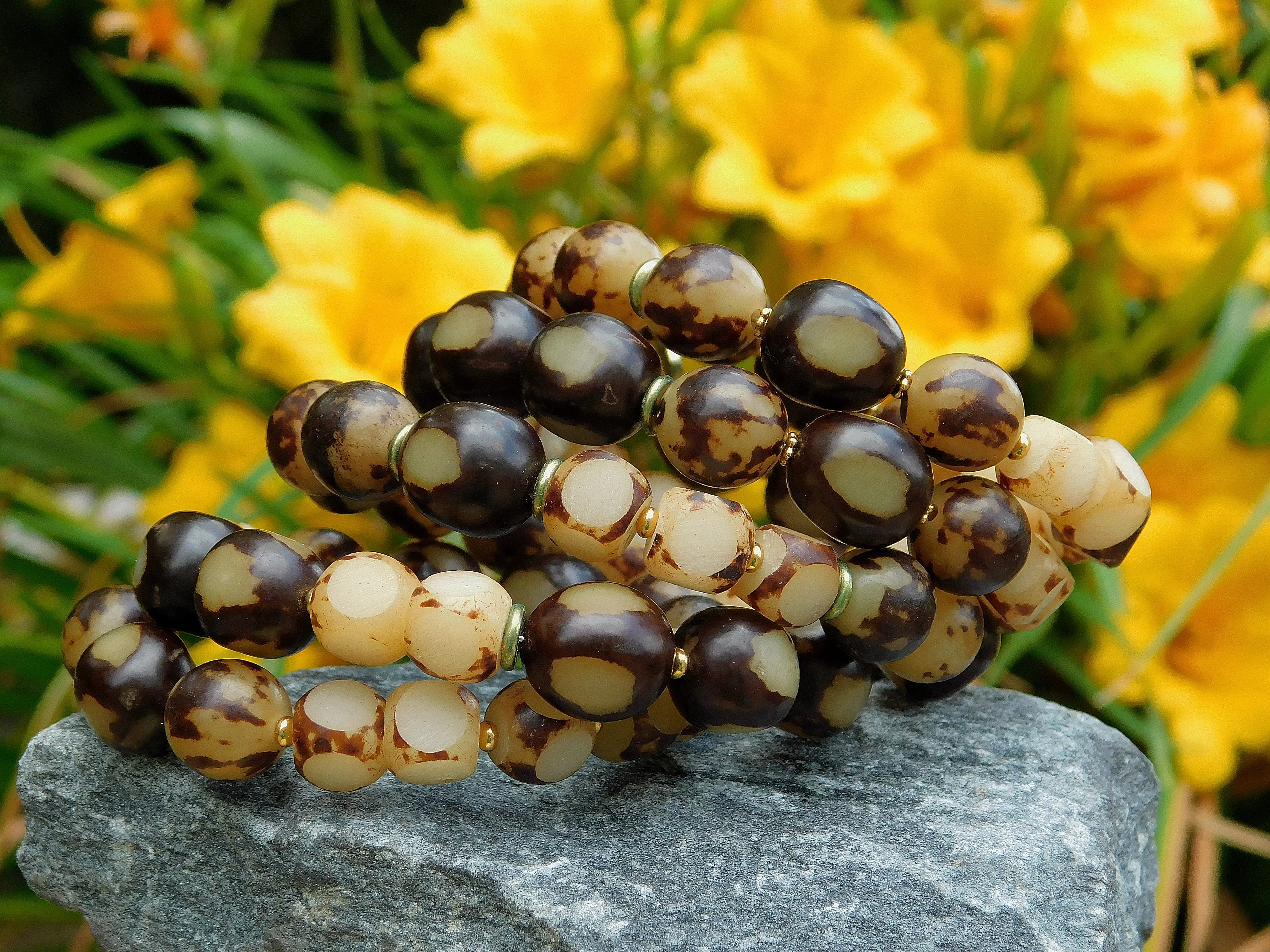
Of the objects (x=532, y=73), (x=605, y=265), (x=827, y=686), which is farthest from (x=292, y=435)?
(x=532, y=73)

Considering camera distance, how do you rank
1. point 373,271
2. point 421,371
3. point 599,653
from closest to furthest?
point 599,653
point 421,371
point 373,271

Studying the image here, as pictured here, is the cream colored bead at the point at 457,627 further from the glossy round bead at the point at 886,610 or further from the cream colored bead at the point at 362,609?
the glossy round bead at the point at 886,610

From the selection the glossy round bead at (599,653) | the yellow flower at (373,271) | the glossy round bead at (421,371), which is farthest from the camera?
the yellow flower at (373,271)

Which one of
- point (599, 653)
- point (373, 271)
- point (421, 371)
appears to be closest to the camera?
point (599, 653)

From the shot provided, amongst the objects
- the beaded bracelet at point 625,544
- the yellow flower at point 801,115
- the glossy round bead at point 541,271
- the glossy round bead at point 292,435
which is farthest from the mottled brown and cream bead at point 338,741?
the yellow flower at point 801,115

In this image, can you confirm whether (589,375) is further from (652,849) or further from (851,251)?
(851,251)

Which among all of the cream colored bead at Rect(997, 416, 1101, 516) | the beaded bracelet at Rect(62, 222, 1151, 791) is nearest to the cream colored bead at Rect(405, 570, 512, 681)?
the beaded bracelet at Rect(62, 222, 1151, 791)
